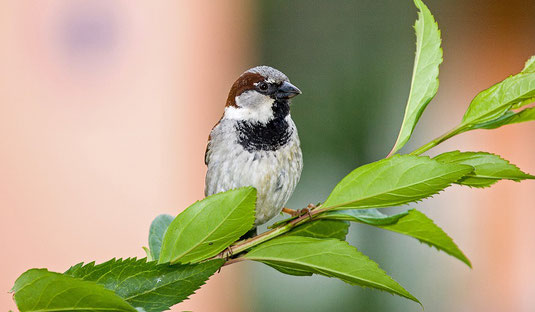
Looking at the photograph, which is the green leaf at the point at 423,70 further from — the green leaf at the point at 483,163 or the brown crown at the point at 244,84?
the brown crown at the point at 244,84

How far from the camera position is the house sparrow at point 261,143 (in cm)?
83

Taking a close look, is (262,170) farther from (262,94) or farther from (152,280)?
(152,280)

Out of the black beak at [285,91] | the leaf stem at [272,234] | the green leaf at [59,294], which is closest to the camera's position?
the green leaf at [59,294]

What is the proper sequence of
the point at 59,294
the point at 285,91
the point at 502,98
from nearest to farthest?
the point at 59,294 < the point at 502,98 < the point at 285,91

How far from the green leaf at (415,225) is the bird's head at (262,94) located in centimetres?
37

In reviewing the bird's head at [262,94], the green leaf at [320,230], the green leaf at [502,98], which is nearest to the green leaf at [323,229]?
the green leaf at [320,230]

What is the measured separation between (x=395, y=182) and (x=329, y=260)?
0.19 feet

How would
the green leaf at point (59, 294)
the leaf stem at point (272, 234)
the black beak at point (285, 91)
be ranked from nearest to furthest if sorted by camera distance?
the green leaf at point (59, 294)
the leaf stem at point (272, 234)
the black beak at point (285, 91)

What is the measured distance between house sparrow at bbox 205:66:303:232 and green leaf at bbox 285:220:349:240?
1.15 feet

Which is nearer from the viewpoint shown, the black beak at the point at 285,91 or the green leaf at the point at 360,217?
the green leaf at the point at 360,217

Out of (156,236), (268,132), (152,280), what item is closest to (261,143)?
(268,132)

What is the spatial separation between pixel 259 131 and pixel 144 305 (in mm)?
500

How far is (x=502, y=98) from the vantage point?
0.43 meters

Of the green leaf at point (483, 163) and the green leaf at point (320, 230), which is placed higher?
the green leaf at point (483, 163)
